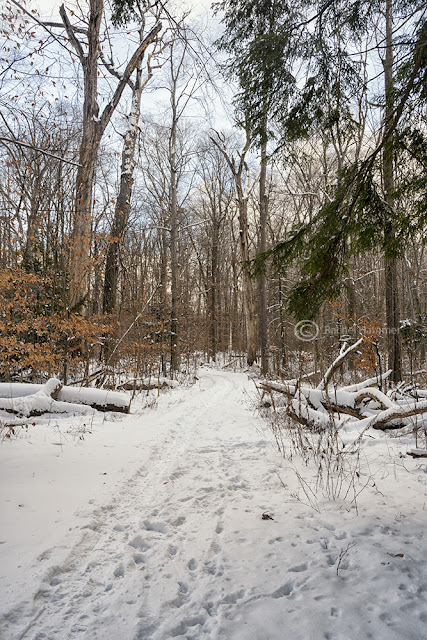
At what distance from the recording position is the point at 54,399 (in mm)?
6203

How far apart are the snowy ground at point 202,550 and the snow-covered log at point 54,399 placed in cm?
140

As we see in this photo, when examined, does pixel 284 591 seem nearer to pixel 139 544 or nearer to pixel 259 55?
pixel 139 544

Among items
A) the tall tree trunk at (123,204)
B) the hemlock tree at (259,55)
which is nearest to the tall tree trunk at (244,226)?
the tall tree trunk at (123,204)

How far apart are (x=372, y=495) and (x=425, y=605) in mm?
1407

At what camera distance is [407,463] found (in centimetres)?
374

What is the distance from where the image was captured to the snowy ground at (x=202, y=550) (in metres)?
1.62

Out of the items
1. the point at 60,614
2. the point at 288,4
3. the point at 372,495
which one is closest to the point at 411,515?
the point at 372,495

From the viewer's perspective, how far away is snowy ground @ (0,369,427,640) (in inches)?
63.6

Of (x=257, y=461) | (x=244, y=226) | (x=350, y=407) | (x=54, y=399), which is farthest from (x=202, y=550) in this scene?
(x=244, y=226)

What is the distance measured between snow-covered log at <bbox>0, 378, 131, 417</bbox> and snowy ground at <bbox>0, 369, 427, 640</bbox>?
55.1 inches

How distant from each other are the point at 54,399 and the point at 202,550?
4.89 metres

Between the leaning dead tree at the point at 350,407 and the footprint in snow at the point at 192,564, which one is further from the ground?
the leaning dead tree at the point at 350,407

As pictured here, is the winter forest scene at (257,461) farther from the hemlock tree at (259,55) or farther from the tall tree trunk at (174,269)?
the tall tree trunk at (174,269)

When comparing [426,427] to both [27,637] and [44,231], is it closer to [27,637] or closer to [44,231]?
[27,637]
